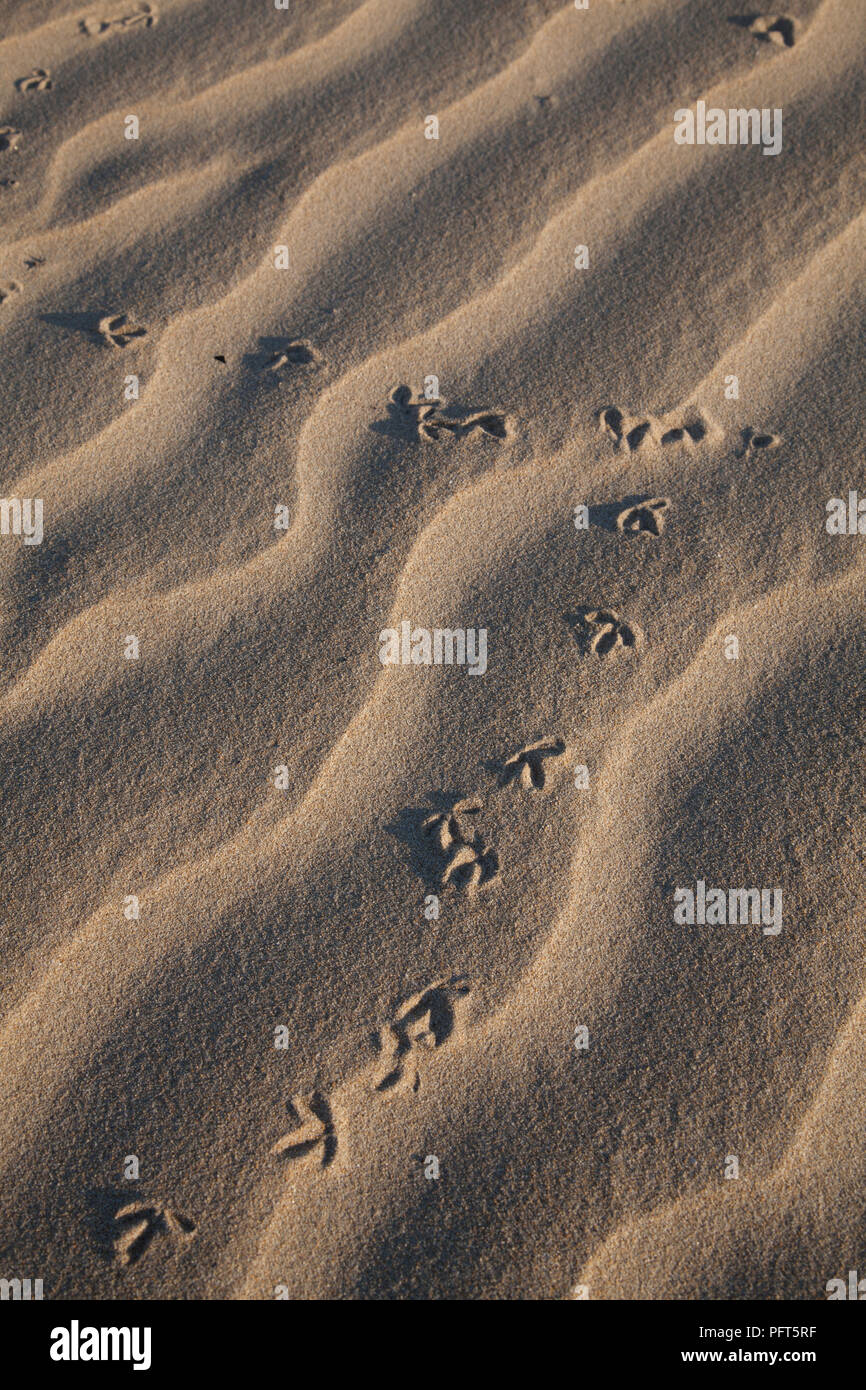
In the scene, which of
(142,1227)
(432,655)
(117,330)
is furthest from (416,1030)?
(117,330)

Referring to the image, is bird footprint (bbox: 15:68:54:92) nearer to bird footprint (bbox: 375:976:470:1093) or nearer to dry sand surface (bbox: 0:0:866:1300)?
dry sand surface (bbox: 0:0:866:1300)

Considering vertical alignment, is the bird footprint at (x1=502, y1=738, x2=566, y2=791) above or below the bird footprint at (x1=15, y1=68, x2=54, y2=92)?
below

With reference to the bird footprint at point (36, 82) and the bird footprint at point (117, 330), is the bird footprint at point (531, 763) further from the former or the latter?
the bird footprint at point (36, 82)

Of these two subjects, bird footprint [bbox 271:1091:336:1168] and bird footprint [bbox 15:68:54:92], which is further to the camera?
bird footprint [bbox 15:68:54:92]

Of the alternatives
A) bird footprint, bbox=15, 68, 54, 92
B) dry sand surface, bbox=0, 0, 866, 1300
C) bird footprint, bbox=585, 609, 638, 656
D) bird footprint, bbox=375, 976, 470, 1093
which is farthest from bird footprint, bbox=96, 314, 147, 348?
bird footprint, bbox=375, 976, 470, 1093

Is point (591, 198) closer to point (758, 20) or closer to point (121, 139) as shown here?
point (758, 20)

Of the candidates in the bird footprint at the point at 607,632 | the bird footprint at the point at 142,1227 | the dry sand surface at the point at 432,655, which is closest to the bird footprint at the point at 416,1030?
the dry sand surface at the point at 432,655

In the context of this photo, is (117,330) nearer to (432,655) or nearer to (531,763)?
(432,655)

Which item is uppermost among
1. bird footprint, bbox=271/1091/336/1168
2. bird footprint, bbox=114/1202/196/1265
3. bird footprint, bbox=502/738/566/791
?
bird footprint, bbox=502/738/566/791
